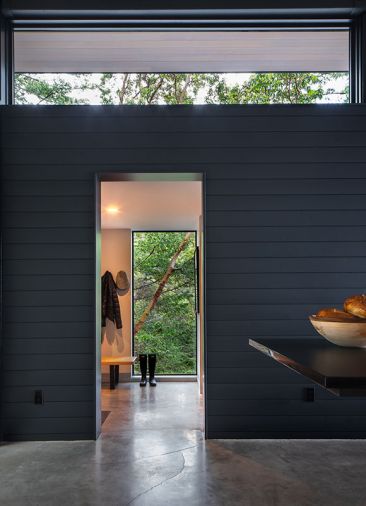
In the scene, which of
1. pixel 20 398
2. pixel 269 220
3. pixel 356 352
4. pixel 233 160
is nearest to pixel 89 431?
pixel 20 398

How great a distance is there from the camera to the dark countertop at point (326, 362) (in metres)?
0.97

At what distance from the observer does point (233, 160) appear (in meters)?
3.89

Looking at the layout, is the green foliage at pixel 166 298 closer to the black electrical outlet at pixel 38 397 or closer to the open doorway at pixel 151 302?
the open doorway at pixel 151 302

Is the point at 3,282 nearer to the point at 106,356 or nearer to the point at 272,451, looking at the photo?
the point at 272,451

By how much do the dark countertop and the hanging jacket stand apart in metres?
5.08

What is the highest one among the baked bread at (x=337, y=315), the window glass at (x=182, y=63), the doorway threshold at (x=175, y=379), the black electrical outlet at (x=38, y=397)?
the window glass at (x=182, y=63)

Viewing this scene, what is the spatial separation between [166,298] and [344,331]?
7.23 meters

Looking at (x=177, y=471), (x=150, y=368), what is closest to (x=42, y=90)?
(x=177, y=471)

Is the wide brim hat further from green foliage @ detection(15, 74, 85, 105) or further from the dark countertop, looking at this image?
the dark countertop

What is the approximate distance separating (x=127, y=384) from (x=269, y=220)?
3708 millimetres

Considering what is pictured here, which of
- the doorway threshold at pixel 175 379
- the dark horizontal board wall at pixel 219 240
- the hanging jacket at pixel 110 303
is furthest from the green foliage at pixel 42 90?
the doorway threshold at pixel 175 379

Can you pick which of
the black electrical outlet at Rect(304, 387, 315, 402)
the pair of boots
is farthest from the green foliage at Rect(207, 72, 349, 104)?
the pair of boots

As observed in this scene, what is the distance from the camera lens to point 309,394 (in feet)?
12.3

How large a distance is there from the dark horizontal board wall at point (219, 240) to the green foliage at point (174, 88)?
1.11ft
